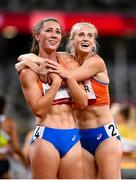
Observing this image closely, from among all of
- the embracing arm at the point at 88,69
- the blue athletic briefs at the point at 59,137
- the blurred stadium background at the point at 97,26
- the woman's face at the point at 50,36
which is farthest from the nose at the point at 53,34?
the blurred stadium background at the point at 97,26

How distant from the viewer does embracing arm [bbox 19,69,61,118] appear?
5336mm

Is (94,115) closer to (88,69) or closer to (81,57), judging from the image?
(88,69)

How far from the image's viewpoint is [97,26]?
2109cm

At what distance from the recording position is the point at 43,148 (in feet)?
17.7

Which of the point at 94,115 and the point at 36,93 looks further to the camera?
the point at 94,115

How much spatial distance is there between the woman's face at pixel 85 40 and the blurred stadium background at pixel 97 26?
1250 centimetres

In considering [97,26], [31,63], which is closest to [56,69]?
[31,63]


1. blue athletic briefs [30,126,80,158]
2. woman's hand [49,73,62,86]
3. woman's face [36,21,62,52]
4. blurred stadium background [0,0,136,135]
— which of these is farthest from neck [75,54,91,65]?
blurred stadium background [0,0,136,135]

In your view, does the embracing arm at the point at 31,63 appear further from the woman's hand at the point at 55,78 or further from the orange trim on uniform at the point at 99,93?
the orange trim on uniform at the point at 99,93

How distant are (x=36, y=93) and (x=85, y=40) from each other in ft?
2.29

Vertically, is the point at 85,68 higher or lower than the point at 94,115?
higher

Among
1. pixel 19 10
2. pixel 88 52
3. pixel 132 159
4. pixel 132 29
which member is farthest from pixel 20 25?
pixel 88 52

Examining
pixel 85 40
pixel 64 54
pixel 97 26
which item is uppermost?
pixel 85 40

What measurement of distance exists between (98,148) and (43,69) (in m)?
0.87
